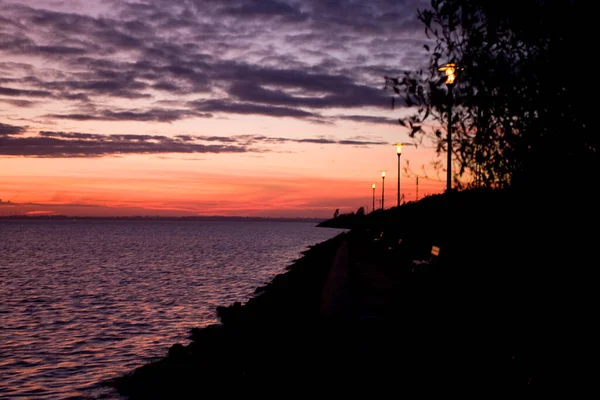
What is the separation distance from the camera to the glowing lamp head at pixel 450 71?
9.33 meters

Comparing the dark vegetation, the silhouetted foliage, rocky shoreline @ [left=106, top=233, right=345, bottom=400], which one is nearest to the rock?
rocky shoreline @ [left=106, top=233, right=345, bottom=400]

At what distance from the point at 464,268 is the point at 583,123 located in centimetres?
559

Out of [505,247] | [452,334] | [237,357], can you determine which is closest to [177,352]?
[237,357]

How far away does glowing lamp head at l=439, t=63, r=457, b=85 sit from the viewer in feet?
30.6

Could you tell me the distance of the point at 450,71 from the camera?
1004 centimetres

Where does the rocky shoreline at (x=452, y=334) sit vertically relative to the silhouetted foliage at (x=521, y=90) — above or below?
below

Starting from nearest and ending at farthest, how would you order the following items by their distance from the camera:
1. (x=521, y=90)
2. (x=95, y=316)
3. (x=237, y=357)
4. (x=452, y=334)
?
(x=521, y=90)
(x=452, y=334)
(x=237, y=357)
(x=95, y=316)

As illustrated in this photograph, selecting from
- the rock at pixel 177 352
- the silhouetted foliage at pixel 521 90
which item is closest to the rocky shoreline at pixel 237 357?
the rock at pixel 177 352

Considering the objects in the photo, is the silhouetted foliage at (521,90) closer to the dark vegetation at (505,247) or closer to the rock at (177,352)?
the dark vegetation at (505,247)

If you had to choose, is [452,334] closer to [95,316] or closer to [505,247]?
[505,247]

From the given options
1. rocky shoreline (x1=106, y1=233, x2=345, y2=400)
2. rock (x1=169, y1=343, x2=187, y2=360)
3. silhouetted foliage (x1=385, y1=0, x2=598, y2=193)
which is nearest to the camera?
silhouetted foliage (x1=385, y1=0, x2=598, y2=193)

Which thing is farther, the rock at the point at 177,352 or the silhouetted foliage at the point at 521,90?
the rock at the point at 177,352

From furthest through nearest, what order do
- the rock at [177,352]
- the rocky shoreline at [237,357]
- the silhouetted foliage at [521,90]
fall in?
the rock at [177,352]
the rocky shoreline at [237,357]
the silhouetted foliage at [521,90]

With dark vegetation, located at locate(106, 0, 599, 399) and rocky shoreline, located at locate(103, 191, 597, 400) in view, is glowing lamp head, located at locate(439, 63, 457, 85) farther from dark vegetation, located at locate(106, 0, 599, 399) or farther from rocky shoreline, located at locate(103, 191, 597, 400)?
rocky shoreline, located at locate(103, 191, 597, 400)
